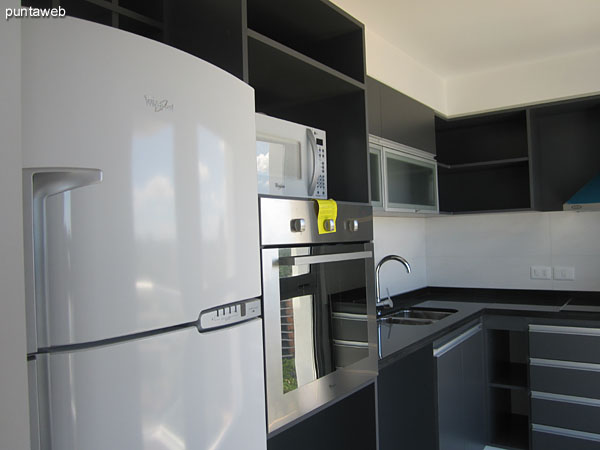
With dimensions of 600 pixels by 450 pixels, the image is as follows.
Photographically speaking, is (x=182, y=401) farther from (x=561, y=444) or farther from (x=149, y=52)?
(x=561, y=444)

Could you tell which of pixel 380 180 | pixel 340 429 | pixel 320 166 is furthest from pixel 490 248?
pixel 320 166

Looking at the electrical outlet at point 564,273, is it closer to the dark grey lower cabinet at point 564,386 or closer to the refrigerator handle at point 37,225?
the dark grey lower cabinet at point 564,386

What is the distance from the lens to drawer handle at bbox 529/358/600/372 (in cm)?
273

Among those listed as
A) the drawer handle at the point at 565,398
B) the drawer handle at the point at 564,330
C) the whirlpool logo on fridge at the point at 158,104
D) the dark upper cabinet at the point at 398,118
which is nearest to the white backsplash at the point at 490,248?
the dark upper cabinet at the point at 398,118

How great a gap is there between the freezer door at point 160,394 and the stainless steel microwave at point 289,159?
543 millimetres

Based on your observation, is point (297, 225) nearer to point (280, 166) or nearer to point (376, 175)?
A: point (280, 166)

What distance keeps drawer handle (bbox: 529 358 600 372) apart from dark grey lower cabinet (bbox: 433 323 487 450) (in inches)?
12.1

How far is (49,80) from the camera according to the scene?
2.52 feet

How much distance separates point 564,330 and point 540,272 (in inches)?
35.4

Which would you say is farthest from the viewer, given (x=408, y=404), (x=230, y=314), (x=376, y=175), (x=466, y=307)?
(x=466, y=307)

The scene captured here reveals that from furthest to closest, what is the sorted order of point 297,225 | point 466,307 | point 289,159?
point 466,307, point 289,159, point 297,225

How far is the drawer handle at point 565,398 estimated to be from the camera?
108 inches

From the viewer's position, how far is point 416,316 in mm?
3152

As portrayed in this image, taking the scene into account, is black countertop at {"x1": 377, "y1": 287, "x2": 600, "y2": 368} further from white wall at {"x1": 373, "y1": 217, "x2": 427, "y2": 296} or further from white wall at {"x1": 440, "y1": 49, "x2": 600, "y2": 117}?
white wall at {"x1": 440, "y1": 49, "x2": 600, "y2": 117}
